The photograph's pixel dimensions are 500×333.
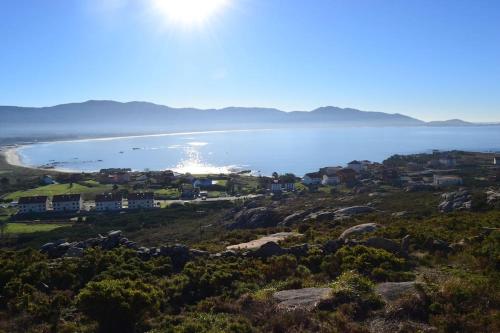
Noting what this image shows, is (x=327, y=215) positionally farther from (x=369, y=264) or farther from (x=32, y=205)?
(x=32, y=205)

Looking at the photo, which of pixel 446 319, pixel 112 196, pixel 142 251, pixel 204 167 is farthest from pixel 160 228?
pixel 204 167

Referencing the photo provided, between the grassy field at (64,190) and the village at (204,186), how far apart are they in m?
0.65

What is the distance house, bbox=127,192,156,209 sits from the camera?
201 ft

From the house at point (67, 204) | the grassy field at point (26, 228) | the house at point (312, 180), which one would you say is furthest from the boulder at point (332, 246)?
the house at point (312, 180)

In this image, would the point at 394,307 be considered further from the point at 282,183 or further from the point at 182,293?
the point at 282,183

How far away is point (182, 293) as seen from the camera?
12.3m

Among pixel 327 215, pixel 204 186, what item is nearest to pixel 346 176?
pixel 204 186

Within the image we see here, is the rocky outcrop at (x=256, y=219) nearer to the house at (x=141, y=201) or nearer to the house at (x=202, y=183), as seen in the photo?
the house at (x=141, y=201)

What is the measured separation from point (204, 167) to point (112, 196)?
70.4 m

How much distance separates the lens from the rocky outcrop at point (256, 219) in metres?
37.3

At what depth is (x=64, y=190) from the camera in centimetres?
7644

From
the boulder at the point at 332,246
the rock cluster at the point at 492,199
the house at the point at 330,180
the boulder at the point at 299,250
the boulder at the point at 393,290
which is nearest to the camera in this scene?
the boulder at the point at 393,290

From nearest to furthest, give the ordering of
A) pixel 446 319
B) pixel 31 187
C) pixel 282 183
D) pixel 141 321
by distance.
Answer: pixel 446 319 < pixel 141 321 < pixel 282 183 < pixel 31 187

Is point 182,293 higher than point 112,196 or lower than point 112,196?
higher
